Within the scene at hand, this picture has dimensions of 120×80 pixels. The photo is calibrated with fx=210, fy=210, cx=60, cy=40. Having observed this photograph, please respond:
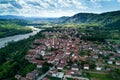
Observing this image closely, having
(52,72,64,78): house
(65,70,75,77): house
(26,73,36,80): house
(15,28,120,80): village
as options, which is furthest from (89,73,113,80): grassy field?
(26,73,36,80): house

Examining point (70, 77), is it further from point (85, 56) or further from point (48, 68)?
point (85, 56)

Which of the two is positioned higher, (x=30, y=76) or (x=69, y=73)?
(x=30, y=76)

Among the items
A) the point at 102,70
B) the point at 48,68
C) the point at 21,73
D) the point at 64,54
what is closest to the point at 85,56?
the point at 64,54

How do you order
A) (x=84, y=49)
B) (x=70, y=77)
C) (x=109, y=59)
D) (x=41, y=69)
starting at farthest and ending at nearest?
(x=84, y=49) < (x=109, y=59) < (x=41, y=69) < (x=70, y=77)

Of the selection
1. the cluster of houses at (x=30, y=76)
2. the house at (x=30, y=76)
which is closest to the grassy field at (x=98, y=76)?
the cluster of houses at (x=30, y=76)

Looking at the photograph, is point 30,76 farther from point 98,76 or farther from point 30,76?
point 98,76

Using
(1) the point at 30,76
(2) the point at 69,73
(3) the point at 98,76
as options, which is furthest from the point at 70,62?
(1) the point at 30,76

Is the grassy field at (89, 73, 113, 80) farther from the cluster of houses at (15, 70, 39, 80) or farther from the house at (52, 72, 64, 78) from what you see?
the cluster of houses at (15, 70, 39, 80)

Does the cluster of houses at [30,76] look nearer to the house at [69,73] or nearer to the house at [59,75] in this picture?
the house at [59,75]

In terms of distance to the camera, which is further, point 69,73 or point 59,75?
point 69,73

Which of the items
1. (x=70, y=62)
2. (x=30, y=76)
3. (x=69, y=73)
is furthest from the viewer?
(x=70, y=62)

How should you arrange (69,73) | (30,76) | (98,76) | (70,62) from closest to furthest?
(30,76)
(98,76)
(69,73)
(70,62)
